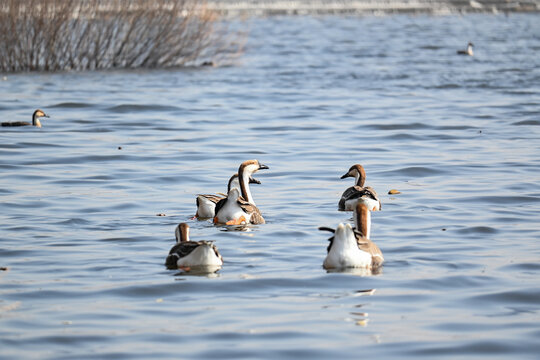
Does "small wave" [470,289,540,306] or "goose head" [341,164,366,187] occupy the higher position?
"goose head" [341,164,366,187]

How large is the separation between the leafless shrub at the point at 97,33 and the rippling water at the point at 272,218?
1.90 metres

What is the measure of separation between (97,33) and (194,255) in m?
26.6

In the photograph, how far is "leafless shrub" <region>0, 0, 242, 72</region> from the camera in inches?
1275

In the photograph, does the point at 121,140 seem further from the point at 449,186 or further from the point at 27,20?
the point at 27,20

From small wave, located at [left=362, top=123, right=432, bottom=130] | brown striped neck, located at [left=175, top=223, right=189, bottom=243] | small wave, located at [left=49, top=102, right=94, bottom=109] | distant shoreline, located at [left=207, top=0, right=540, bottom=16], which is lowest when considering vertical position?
brown striped neck, located at [left=175, top=223, right=189, bottom=243]

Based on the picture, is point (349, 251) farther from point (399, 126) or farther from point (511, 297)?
→ point (399, 126)

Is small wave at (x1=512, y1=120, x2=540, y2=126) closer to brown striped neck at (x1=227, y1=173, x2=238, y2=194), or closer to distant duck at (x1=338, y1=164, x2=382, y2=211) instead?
distant duck at (x1=338, y1=164, x2=382, y2=211)

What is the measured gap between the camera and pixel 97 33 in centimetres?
3522

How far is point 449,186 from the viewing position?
15.6 metres

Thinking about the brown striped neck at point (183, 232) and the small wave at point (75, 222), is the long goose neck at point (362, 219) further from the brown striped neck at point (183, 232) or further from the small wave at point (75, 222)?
the small wave at point (75, 222)

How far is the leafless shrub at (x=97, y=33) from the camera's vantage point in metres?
32.4

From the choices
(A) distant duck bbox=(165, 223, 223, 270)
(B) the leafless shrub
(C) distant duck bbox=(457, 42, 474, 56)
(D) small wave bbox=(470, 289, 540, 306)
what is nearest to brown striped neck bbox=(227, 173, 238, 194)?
(A) distant duck bbox=(165, 223, 223, 270)

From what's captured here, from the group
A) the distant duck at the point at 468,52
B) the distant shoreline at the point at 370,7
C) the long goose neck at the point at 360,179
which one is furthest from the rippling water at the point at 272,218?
the distant shoreline at the point at 370,7

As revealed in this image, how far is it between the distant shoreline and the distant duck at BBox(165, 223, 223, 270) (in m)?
77.0
